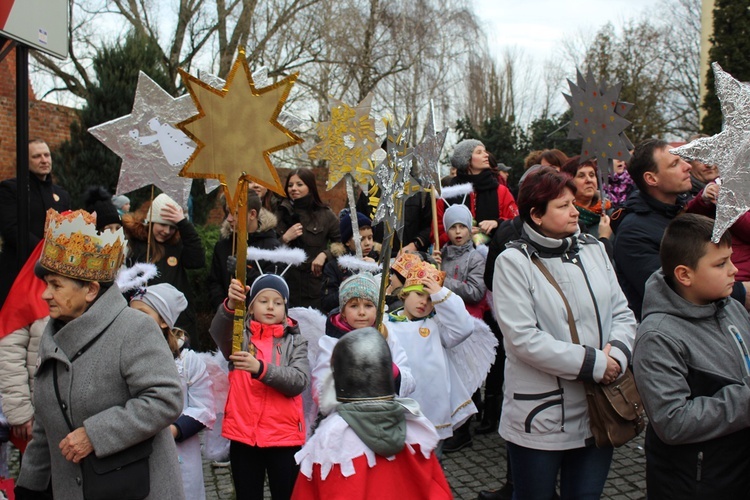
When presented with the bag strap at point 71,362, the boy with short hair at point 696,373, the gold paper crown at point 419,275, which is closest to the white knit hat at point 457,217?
the gold paper crown at point 419,275

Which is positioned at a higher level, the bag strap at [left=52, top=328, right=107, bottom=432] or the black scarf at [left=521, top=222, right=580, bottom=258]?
the black scarf at [left=521, top=222, right=580, bottom=258]

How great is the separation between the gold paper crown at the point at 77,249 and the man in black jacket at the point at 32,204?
292cm

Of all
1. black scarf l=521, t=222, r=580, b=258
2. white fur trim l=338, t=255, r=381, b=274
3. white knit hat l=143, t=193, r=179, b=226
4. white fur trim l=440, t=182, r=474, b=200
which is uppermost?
white fur trim l=440, t=182, r=474, b=200

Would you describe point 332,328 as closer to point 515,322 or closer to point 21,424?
point 515,322

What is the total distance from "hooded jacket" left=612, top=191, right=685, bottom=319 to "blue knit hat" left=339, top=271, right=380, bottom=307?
131 cm

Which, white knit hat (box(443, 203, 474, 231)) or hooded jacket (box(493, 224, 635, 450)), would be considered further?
white knit hat (box(443, 203, 474, 231))

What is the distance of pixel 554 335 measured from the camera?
10.4 feet

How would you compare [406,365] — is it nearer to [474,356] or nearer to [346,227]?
[474,356]

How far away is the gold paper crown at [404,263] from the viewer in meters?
4.64

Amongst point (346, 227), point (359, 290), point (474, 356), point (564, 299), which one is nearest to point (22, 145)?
point (359, 290)

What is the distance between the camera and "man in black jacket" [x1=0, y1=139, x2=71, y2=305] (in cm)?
546

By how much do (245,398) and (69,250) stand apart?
52.7 inches

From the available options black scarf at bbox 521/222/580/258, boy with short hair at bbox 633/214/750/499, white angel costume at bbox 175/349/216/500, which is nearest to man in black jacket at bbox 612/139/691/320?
black scarf at bbox 521/222/580/258

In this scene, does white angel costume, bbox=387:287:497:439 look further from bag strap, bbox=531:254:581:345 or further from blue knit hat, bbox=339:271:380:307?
bag strap, bbox=531:254:581:345
